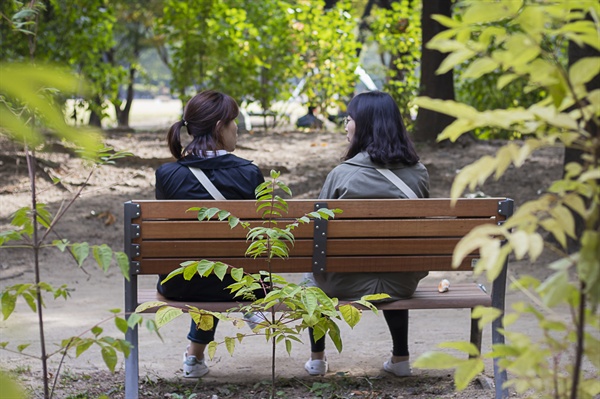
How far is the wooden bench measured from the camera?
3.94m

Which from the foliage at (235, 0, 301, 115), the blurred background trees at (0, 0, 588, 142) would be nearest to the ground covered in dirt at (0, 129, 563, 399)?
the foliage at (235, 0, 301, 115)

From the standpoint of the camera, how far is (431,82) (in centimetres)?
1127

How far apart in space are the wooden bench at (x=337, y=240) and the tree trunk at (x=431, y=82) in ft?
21.9

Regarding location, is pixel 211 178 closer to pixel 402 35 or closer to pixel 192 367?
pixel 192 367

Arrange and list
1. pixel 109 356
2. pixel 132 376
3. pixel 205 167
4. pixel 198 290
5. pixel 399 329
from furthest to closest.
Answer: pixel 399 329, pixel 205 167, pixel 198 290, pixel 132 376, pixel 109 356

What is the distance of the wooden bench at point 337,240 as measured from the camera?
3.94 metres

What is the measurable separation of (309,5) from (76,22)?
338cm

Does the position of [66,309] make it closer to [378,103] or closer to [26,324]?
[26,324]

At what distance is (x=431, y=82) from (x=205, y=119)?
7.14 m

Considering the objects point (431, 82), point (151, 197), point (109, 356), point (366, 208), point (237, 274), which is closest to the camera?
point (109, 356)

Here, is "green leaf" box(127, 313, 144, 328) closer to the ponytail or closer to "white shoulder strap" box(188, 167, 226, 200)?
"white shoulder strap" box(188, 167, 226, 200)

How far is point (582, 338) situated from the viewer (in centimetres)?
182

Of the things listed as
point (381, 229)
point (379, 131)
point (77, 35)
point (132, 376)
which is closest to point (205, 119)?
point (379, 131)

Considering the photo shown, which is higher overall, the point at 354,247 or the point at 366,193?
the point at 366,193
